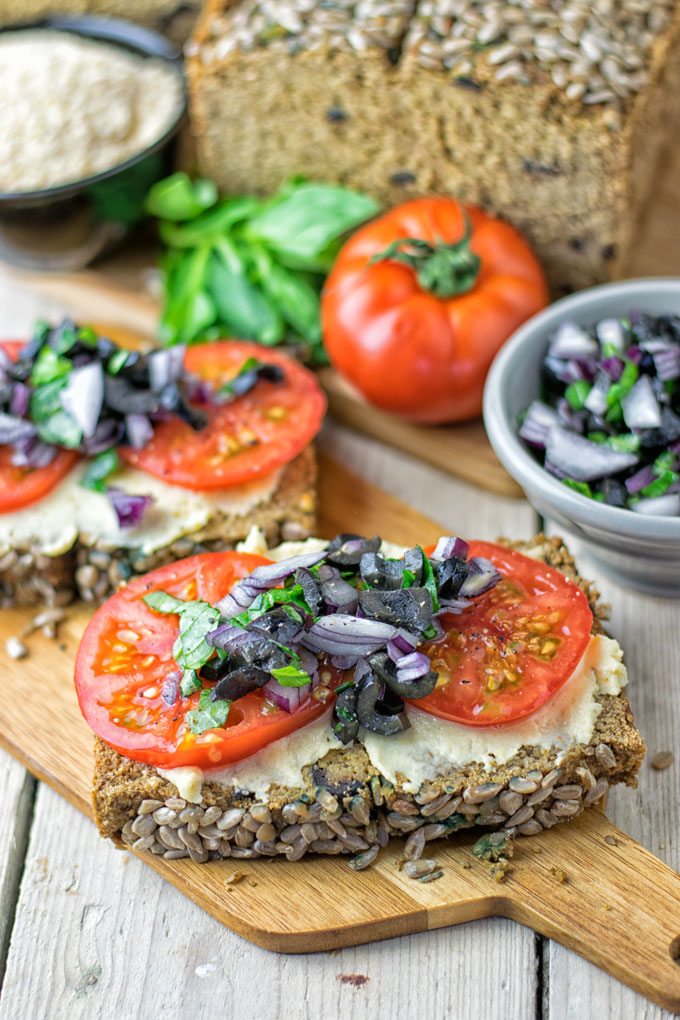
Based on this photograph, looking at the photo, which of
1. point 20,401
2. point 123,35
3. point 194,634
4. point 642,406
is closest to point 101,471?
point 20,401

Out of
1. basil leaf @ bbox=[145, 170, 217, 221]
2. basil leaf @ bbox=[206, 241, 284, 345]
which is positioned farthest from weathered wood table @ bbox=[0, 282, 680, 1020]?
basil leaf @ bbox=[145, 170, 217, 221]

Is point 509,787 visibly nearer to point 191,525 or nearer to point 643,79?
point 191,525

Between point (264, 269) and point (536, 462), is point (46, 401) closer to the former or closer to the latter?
point (264, 269)

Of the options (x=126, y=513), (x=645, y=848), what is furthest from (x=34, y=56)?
(x=645, y=848)

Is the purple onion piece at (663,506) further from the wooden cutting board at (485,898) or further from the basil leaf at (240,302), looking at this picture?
the basil leaf at (240,302)

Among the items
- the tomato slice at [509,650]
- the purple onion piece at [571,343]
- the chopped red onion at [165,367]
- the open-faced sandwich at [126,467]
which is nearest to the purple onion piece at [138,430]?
the open-faced sandwich at [126,467]

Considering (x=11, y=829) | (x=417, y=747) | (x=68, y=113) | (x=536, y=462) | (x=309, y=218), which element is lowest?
(x=11, y=829)
